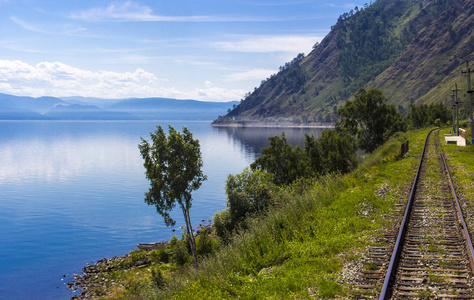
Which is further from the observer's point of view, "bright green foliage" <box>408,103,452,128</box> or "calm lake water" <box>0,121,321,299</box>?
"bright green foliage" <box>408,103,452,128</box>

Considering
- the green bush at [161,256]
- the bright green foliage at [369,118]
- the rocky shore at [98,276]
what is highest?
the bright green foliage at [369,118]

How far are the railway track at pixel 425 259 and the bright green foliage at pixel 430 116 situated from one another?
115m

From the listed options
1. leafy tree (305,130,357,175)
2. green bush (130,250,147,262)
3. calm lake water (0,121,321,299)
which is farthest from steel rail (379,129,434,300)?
green bush (130,250,147,262)

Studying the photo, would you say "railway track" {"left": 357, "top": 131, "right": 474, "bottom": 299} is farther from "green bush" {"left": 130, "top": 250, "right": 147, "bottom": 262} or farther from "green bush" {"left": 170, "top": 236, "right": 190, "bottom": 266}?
"green bush" {"left": 130, "top": 250, "right": 147, "bottom": 262}

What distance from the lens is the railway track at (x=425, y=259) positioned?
360 inches

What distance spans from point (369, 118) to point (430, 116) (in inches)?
2543

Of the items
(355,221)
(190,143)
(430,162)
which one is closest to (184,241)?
(190,143)

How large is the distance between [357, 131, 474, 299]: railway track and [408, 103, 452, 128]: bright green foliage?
115 meters

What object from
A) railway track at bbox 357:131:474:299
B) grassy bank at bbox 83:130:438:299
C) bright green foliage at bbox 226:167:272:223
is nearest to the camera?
railway track at bbox 357:131:474:299

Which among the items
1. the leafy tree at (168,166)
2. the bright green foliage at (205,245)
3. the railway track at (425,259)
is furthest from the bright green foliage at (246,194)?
the railway track at (425,259)

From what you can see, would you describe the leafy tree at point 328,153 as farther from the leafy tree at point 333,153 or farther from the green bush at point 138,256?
the green bush at point 138,256

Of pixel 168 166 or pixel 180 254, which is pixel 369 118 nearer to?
pixel 168 166

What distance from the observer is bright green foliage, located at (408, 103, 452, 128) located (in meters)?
121

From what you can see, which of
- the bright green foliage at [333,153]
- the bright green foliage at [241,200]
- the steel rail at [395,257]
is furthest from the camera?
the bright green foliage at [333,153]
